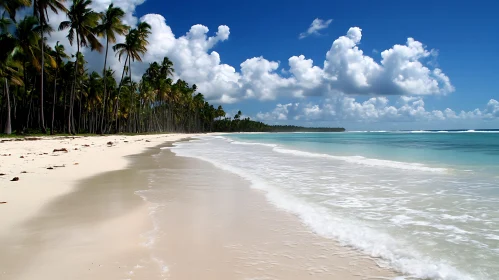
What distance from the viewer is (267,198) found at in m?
7.36

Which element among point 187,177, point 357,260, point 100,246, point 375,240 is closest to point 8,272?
point 100,246

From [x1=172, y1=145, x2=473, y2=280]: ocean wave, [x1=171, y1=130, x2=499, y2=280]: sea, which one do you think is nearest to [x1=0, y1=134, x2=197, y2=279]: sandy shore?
[x1=172, y1=145, x2=473, y2=280]: ocean wave

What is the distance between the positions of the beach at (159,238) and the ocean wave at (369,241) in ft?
0.65

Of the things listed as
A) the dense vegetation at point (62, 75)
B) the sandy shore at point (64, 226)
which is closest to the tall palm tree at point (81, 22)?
the dense vegetation at point (62, 75)

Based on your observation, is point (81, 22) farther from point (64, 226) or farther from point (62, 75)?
A: point (64, 226)

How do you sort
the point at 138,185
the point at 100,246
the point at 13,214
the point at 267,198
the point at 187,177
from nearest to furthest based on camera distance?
the point at 100,246, the point at 13,214, the point at 267,198, the point at 138,185, the point at 187,177

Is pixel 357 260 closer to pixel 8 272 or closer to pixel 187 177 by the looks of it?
pixel 8 272

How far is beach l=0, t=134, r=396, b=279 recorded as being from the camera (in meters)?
3.43

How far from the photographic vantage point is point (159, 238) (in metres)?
4.43

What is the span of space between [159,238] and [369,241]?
8.79 feet

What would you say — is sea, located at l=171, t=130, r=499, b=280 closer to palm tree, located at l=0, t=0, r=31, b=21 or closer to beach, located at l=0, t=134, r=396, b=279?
beach, located at l=0, t=134, r=396, b=279

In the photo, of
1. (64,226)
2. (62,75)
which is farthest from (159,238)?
(62,75)

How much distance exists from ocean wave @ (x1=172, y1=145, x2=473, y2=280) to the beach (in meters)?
0.20

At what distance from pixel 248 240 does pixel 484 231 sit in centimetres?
341
